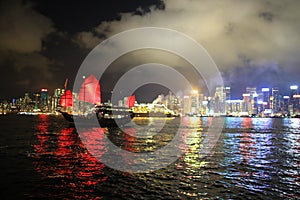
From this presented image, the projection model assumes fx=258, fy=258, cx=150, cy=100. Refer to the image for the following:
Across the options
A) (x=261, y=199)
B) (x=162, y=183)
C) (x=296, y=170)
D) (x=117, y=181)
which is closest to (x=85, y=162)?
(x=117, y=181)

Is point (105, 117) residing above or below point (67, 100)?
below

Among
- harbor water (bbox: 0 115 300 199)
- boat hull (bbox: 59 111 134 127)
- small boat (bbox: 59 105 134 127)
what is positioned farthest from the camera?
small boat (bbox: 59 105 134 127)

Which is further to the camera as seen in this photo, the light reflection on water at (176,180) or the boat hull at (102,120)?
the boat hull at (102,120)

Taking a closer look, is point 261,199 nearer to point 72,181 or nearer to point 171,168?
point 171,168

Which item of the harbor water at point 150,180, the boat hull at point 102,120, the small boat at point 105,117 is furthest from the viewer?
the small boat at point 105,117

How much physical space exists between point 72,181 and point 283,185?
41.2ft

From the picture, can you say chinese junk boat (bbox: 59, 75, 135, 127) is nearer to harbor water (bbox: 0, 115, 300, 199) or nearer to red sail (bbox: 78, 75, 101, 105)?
red sail (bbox: 78, 75, 101, 105)

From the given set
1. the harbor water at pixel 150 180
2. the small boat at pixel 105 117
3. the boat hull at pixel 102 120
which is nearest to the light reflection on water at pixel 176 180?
the harbor water at pixel 150 180

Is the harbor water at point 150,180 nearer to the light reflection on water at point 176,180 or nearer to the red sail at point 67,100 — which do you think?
the light reflection on water at point 176,180

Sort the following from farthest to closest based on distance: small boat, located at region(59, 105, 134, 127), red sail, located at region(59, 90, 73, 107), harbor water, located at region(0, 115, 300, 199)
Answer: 1. red sail, located at region(59, 90, 73, 107)
2. small boat, located at region(59, 105, 134, 127)
3. harbor water, located at region(0, 115, 300, 199)

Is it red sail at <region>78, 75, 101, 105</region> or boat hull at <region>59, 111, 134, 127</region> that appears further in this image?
red sail at <region>78, 75, 101, 105</region>

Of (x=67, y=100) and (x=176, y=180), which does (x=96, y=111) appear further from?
(x=176, y=180)

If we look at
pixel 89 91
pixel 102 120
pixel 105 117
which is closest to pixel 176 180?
pixel 102 120

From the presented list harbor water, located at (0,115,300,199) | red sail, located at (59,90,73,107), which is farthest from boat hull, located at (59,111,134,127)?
harbor water, located at (0,115,300,199)
